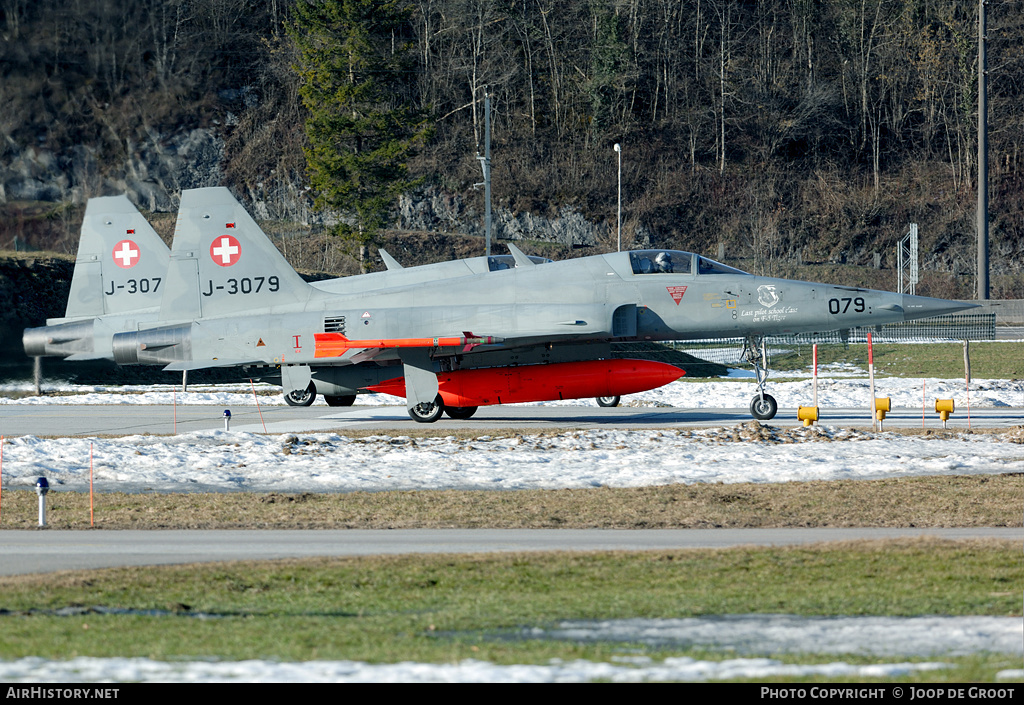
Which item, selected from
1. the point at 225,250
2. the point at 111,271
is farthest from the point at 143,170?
the point at 225,250

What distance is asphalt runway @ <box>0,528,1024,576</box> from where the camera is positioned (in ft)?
34.6

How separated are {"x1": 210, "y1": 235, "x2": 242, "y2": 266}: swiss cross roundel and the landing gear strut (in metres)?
12.2

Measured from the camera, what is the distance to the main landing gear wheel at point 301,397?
25.8 metres

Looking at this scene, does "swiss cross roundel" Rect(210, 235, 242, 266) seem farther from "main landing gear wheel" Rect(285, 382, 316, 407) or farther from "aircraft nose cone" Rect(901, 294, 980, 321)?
"aircraft nose cone" Rect(901, 294, 980, 321)

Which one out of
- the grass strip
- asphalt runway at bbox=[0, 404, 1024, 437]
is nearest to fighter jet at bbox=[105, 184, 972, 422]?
asphalt runway at bbox=[0, 404, 1024, 437]

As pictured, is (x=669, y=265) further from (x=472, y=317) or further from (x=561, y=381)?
(x=472, y=317)

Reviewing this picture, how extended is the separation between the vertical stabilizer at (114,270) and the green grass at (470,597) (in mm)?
17748

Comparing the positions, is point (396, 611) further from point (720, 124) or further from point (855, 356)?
point (720, 124)

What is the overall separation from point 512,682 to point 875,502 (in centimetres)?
874

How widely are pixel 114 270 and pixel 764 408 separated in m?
16.9

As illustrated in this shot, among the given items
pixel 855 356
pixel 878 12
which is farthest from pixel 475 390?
pixel 878 12

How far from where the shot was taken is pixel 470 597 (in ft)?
28.1

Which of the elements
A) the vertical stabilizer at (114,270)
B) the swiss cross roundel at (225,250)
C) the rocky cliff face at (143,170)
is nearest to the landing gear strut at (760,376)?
the swiss cross roundel at (225,250)
